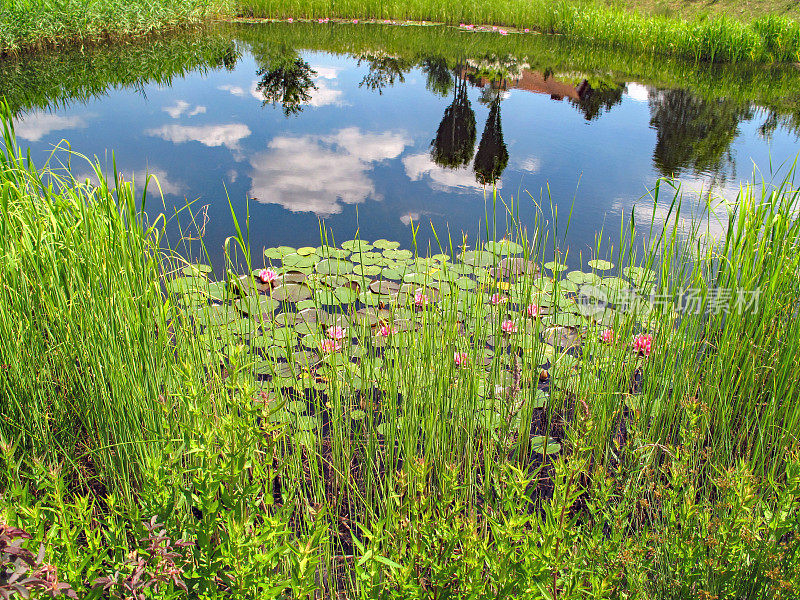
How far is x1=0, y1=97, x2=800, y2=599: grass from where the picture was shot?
103 cm

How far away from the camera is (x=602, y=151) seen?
18.4ft

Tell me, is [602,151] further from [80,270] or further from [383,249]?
[80,270]

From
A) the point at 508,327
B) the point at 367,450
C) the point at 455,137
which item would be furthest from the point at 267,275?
the point at 455,137

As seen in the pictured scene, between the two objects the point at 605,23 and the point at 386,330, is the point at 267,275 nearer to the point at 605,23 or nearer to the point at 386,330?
the point at 386,330

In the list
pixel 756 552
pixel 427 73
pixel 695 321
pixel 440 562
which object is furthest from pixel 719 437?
pixel 427 73

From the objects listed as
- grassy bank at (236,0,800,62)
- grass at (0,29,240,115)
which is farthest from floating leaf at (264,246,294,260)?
grassy bank at (236,0,800,62)

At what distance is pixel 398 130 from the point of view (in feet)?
20.2

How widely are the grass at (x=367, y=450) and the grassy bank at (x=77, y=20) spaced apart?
7.47 m

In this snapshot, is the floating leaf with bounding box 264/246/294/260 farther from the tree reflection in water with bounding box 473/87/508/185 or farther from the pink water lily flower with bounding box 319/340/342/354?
the tree reflection in water with bounding box 473/87/508/185

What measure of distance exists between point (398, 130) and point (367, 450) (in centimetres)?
506

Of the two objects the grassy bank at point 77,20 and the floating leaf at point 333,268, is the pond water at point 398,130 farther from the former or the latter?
the floating leaf at point 333,268

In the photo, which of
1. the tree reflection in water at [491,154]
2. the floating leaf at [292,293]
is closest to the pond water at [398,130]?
the tree reflection in water at [491,154]

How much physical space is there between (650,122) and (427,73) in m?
3.70

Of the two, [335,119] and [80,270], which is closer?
[80,270]
